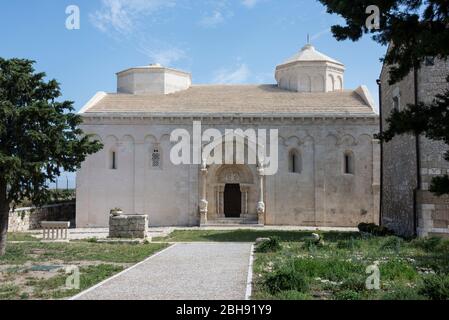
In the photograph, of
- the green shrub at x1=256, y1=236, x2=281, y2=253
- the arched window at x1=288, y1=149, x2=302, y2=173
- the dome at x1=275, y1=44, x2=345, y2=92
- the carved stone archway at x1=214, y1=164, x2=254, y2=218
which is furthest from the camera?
the dome at x1=275, y1=44, x2=345, y2=92

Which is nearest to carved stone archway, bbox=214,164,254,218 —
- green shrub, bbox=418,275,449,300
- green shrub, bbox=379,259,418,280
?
green shrub, bbox=379,259,418,280

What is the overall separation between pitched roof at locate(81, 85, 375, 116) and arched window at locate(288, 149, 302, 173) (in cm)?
265

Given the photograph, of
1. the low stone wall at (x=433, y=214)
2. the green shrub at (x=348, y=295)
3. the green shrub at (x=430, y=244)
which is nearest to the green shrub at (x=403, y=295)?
the green shrub at (x=348, y=295)

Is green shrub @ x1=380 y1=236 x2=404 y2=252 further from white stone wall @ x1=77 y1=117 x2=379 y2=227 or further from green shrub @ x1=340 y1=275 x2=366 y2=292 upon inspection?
white stone wall @ x1=77 y1=117 x2=379 y2=227

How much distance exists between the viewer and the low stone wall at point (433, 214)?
1648 centimetres

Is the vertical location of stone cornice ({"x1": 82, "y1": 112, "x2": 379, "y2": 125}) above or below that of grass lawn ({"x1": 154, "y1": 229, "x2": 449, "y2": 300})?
above

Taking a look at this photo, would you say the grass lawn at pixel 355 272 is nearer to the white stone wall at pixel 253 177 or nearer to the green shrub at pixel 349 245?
the green shrub at pixel 349 245

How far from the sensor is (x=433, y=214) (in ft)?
54.7

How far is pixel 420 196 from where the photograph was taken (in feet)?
55.8

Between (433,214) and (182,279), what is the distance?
10.7 meters

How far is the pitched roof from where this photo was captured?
94.8ft

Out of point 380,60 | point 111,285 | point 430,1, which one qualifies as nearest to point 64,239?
point 111,285
